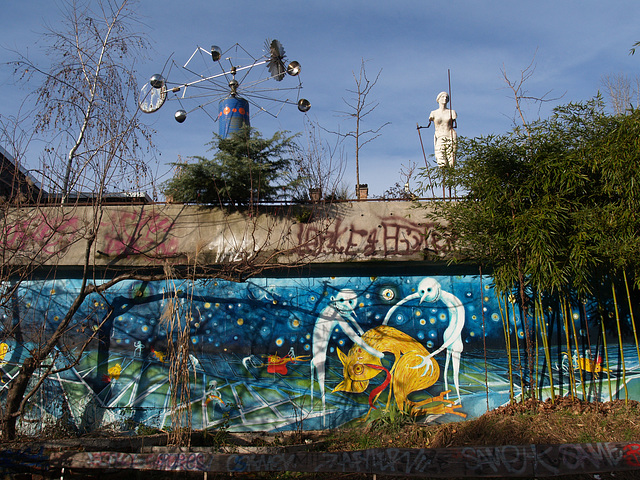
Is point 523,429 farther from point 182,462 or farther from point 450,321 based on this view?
point 182,462

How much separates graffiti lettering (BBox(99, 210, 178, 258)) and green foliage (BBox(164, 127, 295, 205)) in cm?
61

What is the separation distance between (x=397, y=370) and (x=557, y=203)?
3330 mm

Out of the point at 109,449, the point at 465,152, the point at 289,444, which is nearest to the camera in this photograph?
the point at 109,449

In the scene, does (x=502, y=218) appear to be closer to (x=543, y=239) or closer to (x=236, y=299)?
(x=543, y=239)

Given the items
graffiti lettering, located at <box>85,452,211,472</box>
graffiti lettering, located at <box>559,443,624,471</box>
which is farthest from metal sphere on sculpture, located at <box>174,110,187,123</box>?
graffiti lettering, located at <box>559,443,624,471</box>

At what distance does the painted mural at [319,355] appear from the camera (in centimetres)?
708

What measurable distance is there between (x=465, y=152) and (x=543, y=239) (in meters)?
1.76

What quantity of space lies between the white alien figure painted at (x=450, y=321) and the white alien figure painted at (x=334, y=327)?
0.48 m

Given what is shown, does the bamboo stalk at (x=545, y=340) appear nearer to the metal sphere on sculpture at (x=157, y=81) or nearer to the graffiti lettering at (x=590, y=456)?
the graffiti lettering at (x=590, y=456)

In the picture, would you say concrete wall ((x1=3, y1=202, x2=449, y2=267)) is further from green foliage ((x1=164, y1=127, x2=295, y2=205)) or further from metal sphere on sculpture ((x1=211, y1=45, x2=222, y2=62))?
metal sphere on sculpture ((x1=211, y1=45, x2=222, y2=62))

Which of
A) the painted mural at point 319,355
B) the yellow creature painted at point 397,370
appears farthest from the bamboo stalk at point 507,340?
the yellow creature painted at point 397,370

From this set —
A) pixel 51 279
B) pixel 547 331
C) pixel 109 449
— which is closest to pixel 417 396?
pixel 547 331

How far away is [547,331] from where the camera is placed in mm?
7152

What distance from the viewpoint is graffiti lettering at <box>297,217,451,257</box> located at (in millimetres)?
7328
